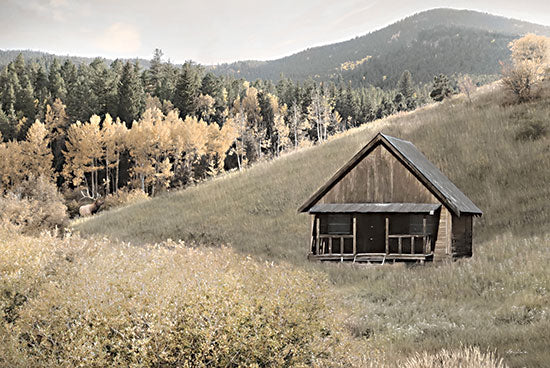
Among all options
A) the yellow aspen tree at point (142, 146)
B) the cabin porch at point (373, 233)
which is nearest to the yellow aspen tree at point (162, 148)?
the yellow aspen tree at point (142, 146)

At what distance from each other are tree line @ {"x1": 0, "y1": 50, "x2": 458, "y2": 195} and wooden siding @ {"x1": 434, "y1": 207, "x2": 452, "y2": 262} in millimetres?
49788

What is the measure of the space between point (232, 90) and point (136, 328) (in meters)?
127

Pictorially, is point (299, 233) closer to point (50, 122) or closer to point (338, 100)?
point (50, 122)

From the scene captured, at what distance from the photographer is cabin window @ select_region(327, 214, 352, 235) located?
27.6 meters

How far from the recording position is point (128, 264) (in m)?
11.4

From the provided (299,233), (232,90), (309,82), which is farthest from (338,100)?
(299,233)

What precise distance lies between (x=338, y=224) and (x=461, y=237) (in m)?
5.93

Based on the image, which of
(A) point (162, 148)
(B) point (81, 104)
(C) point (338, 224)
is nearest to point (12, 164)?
(B) point (81, 104)

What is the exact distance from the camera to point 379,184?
84.9ft

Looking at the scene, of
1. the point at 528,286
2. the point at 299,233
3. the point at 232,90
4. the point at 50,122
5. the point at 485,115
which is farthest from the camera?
the point at 232,90

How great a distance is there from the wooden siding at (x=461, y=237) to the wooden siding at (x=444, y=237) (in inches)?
17.5

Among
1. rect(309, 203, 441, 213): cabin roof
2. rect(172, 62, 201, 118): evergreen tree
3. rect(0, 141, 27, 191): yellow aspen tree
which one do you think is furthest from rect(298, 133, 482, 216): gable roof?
rect(172, 62, 201, 118): evergreen tree

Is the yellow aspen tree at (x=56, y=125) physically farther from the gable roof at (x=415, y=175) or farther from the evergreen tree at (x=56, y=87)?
the gable roof at (x=415, y=175)

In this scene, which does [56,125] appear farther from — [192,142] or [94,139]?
[192,142]
